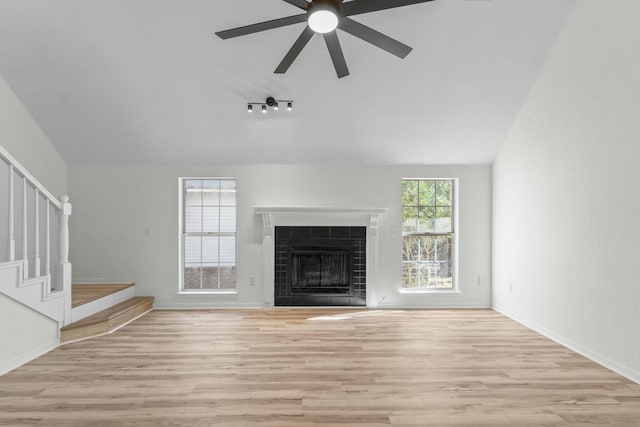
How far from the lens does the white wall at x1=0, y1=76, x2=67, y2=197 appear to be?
13.2 ft

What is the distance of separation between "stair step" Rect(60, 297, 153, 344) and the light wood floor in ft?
0.45

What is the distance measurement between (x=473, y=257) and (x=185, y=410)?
4251mm

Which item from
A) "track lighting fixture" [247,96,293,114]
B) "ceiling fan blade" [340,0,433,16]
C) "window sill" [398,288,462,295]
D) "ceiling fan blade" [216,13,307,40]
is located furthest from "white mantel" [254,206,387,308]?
"ceiling fan blade" [340,0,433,16]

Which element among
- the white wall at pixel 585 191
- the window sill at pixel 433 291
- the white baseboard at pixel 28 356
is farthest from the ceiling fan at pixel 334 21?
the window sill at pixel 433 291

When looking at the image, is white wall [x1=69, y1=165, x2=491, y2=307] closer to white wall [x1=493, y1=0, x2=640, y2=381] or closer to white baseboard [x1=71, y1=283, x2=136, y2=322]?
white baseboard [x1=71, y1=283, x2=136, y2=322]

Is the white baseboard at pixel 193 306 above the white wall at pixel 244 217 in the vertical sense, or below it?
below

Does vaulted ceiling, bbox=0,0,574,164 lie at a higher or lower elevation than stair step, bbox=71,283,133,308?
higher

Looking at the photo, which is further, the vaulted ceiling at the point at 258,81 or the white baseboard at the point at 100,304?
the white baseboard at the point at 100,304

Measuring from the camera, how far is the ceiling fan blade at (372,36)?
91.9 inches

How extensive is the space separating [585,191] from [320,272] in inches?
129

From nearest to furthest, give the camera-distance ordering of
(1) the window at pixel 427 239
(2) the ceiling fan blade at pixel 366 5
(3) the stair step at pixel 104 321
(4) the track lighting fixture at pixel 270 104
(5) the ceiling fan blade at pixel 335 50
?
(2) the ceiling fan blade at pixel 366 5 < (5) the ceiling fan blade at pixel 335 50 < (3) the stair step at pixel 104 321 < (4) the track lighting fixture at pixel 270 104 < (1) the window at pixel 427 239

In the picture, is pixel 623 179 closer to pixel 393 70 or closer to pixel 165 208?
pixel 393 70

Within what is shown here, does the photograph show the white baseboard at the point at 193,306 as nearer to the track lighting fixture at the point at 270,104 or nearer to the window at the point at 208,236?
the window at the point at 208,236

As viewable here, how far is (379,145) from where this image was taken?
4832mm
